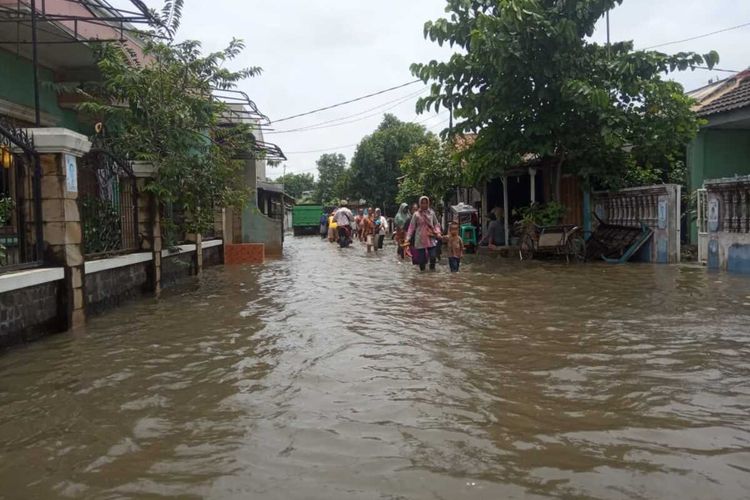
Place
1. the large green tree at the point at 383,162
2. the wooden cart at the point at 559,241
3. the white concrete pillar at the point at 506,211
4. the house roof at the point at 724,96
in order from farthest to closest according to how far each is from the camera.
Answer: the large green tree at the point at 383,162 → the white concrete pillar at the point at 506,211 → the wooden cart at the point at 559,241 → the house roof at the point at 724,96

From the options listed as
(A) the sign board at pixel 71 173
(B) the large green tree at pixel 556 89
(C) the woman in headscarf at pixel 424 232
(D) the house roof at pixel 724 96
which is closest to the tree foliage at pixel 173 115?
(A) the sign board at pixel 71 173

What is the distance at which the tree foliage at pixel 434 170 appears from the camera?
72.8 feet

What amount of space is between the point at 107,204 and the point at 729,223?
10.5 meters

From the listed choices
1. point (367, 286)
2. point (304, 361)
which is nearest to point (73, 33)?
point (367, 286)

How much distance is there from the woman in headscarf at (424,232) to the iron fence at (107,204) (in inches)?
204

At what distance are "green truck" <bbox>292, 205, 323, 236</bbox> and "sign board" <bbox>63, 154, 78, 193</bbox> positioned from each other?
38184 millimetres

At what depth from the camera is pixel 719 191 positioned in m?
11.2

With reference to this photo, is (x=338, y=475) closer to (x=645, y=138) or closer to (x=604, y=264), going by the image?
(x=604, y=264)

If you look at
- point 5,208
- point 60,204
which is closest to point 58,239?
point 60,204

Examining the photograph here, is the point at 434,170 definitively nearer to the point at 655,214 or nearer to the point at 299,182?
the point at 655,214

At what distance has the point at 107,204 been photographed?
8672mm

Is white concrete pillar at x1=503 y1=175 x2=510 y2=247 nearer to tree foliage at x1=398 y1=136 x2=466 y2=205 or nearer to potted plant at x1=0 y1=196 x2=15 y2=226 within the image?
tree foliage at x1=398 y1=136 x2=466 y2=205

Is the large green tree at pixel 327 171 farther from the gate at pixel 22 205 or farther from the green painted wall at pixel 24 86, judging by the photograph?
the gate at pixel 22 205

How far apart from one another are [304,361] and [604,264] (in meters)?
9.90
